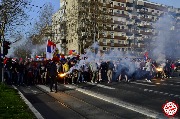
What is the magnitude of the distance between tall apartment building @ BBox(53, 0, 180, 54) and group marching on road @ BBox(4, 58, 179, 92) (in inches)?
1271

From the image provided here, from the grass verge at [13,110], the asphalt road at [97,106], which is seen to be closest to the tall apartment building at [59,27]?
the asphalt road at [97,106]

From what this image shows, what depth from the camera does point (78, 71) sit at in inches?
1112

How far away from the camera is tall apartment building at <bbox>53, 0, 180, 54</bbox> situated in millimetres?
62531

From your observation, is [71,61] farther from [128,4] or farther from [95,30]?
[128,4]

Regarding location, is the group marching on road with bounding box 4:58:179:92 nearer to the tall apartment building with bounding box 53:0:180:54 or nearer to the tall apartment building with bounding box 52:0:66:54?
the tall apartment building with bounding box 52:0:66:54

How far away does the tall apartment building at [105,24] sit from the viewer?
205 feet

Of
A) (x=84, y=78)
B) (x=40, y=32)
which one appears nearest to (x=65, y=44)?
(x=40, y=32)

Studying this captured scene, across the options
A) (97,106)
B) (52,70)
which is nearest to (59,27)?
(52,70)

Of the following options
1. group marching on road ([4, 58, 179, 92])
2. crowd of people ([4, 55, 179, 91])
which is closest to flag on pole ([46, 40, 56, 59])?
crowd of people ([4, 55, 179, 91])

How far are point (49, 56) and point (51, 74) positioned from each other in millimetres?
4740

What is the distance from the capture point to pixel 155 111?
41.4 feet

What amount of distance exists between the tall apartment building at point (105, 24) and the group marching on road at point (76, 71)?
32.3 metres

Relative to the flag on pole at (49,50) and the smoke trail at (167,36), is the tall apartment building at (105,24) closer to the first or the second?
the smoke trail at (167,36)

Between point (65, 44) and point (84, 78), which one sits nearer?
point (84, 78)
